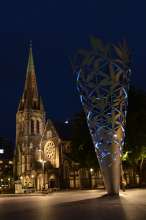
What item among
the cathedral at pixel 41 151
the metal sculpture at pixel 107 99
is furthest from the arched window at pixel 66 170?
the metal sculpture at pixel 107 99

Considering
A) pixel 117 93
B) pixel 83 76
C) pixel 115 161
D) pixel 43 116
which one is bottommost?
pixel 115 161

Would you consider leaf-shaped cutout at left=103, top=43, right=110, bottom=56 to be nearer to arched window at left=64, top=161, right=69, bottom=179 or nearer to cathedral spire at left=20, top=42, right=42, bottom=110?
arched window at left=64, top=161, right=69, bottom=179

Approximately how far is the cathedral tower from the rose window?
7.17 meters

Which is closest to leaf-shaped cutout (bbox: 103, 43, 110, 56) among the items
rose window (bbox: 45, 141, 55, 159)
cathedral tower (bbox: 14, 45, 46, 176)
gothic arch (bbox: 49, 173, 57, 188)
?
gothic arch (bbox: 49, 173, 57, 188)

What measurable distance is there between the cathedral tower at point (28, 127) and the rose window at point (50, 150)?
7.17 m

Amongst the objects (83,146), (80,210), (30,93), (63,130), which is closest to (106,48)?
(80,210)

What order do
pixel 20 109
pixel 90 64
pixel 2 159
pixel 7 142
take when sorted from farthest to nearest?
pixel 7 142 → pixel 2 159 → pixel 20 109 → pixel 90 64

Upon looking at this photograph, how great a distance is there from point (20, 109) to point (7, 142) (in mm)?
118505

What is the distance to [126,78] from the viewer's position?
2120cm

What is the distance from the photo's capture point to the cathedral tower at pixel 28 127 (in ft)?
224

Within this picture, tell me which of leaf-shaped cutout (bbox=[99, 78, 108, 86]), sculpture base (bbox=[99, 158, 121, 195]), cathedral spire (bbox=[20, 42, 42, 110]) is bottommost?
sculpture base (bbox=[99, 158, 121, 195])

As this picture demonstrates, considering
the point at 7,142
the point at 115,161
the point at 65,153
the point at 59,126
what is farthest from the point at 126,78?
the point at 7,142

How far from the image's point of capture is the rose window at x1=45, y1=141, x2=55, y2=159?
200 ft

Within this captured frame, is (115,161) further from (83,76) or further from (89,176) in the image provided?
(89,176)
